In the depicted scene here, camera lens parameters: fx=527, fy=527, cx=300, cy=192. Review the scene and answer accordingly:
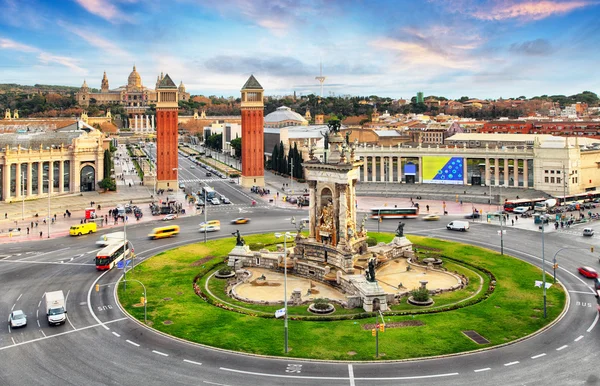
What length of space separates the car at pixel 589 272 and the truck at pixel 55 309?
161 ft

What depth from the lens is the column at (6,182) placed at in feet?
330

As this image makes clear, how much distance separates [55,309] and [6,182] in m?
70.1

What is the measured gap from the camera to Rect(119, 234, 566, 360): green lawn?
36.5 metres

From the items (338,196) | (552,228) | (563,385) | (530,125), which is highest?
(530,125)

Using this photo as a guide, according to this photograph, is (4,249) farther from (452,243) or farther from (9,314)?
(452,243)

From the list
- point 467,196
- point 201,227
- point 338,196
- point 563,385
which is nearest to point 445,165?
point 467,196

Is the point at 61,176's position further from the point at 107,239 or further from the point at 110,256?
the point at 110,256

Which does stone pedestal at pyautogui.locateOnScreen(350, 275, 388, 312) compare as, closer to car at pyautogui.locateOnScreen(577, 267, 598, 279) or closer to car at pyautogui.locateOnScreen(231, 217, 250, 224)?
car at pyautogui.locateOnScreen(577, 267, 598, 279)

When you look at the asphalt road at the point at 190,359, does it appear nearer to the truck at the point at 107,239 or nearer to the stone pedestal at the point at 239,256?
the stone pedestal at the point at 239,256

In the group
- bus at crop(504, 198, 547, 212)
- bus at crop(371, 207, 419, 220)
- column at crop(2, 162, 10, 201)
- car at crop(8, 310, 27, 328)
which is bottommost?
car at crop(8, 310, 27, 328)

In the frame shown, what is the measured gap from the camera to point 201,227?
81062 millimetres

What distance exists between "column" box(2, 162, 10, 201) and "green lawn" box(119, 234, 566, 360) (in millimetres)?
60458

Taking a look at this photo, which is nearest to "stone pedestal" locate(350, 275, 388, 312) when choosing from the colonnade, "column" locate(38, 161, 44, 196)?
the colonnade

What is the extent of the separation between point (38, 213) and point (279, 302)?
66038 millimetres
